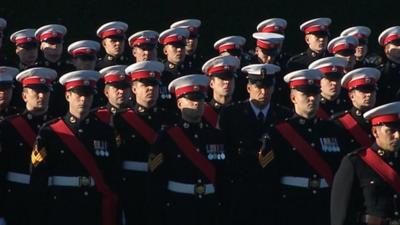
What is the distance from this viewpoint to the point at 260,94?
13016 mm

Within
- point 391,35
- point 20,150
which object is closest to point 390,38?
point 391,35

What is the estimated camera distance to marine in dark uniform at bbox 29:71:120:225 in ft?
38.8

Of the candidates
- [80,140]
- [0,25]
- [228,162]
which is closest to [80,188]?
[80,140]

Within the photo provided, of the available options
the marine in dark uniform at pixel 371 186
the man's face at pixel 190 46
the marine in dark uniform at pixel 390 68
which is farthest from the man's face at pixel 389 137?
the man's face at pixel 190 46

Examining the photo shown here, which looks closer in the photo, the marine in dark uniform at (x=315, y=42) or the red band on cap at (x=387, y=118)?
the red band on cap at (x=387, y=118)

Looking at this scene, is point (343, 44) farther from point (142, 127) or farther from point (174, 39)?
point (142, 127)

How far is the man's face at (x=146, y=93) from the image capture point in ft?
Result: 42.1

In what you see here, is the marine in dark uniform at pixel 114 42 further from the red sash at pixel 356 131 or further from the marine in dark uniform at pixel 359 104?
the red sash at pixel 356 131

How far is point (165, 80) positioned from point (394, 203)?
3916mm

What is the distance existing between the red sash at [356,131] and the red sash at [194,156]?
147 cm

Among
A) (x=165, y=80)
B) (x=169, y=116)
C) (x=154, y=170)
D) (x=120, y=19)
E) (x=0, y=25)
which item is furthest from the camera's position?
(x=120, y=19)

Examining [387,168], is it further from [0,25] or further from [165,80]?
[0,25]

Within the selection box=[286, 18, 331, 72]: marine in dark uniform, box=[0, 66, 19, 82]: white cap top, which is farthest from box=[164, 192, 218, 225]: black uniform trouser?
box=[286, 18, 331, 72]: marine in dark uniform

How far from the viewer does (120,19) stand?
19.6 m
